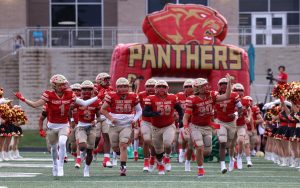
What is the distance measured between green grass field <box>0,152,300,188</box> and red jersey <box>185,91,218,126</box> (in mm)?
1049

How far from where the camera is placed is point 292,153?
946 inches

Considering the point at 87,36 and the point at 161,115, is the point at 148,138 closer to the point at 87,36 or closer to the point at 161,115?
the point at 161,115

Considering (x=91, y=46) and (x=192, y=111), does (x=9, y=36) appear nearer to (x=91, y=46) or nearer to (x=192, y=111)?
(x=91, y=46)

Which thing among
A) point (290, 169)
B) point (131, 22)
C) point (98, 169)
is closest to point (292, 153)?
point (290, 169)

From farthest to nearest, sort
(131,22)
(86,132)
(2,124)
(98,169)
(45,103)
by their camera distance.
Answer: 1. (131,22)
2. (2,124)
3. (98,169)
4. (86,132)
5. (45,103)

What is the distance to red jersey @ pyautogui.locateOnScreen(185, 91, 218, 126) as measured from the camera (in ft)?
65.1

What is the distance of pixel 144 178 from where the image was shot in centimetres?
Answer: 1941

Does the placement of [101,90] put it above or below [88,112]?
above

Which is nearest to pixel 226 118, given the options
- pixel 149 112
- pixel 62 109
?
pixel 149 112

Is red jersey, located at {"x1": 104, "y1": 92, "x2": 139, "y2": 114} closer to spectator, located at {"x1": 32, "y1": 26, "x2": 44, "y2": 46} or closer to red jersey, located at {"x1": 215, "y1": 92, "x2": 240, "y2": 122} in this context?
red jersey, located at {"x1": 215, "y1": 92, "x2": 240, "y2": 122}

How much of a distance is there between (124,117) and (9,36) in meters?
21.9

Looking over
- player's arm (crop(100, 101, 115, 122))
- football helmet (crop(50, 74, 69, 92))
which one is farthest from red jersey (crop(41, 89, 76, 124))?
player's arm (crop(100, 101, 115, 122))

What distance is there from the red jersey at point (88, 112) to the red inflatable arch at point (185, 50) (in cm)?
1089

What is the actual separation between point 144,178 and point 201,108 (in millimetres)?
1726
